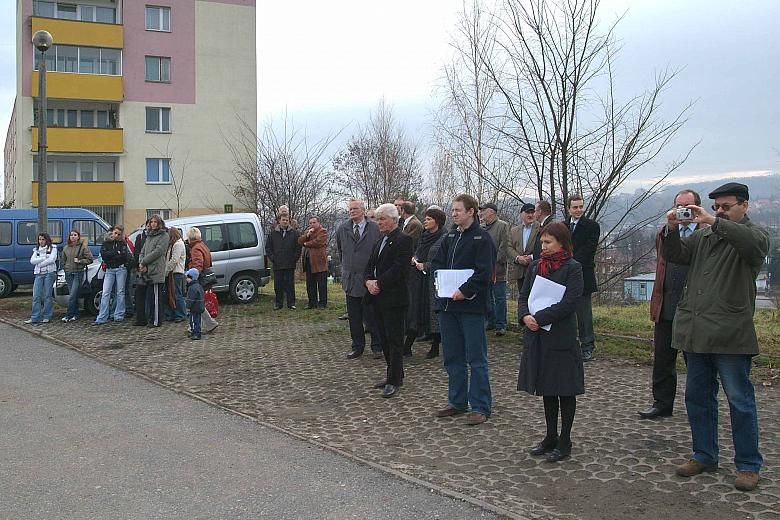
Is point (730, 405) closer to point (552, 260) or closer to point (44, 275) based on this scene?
point (552, 260)

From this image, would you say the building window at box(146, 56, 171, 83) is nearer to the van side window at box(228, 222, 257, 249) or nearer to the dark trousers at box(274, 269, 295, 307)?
the van side window at box(228, 222, 257, 249)

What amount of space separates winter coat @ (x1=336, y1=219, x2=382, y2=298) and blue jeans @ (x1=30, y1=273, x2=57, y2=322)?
22.7ft

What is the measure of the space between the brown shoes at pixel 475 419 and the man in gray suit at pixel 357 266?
130 inches

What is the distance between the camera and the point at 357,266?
9891 millimetres

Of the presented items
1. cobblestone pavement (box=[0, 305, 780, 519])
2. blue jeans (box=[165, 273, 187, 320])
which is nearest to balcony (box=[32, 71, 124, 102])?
blue jeans (box=[165, 273, 187, 320])

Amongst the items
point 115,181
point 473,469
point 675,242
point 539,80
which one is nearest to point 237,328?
point 539,80

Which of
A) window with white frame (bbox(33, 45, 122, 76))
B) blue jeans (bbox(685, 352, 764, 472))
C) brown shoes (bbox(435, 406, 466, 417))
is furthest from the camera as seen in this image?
window with white frame (bbox(33, 45, 122, 76))

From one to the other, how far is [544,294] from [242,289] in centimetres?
1227

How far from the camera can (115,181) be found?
40.3m

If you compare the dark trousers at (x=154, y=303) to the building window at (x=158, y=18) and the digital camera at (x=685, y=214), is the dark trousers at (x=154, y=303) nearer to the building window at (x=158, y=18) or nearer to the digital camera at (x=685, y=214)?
the digital camera at (x=685, y=214)

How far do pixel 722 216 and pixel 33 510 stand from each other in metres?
4.81

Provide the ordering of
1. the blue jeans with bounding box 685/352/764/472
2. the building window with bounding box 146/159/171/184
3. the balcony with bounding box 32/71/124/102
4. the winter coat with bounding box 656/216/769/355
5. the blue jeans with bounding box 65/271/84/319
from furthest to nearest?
Result: the building window with bounding box 146/159/171/184
the balcony with bounding box 32/71/124/102
the blue jeans with bounding box 65/271/84/319
the blue jeans with bounding box 685/352/764/472
the winter coat with bounding box 656/216/769/355

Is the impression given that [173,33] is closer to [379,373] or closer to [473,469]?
[379,373]

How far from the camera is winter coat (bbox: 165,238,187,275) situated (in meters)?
13.5
